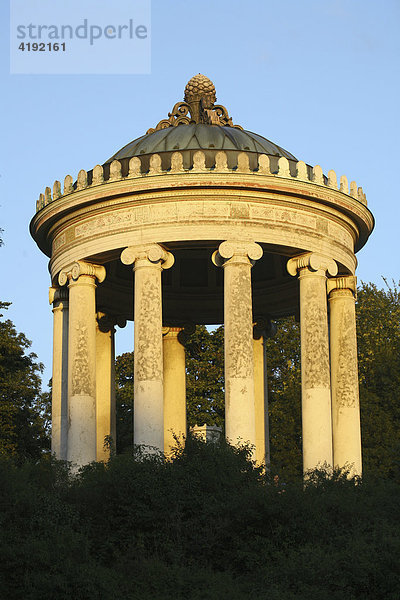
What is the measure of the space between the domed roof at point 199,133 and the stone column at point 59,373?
7.76 metres

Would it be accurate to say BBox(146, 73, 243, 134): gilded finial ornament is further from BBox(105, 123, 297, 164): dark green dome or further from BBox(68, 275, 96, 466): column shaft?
BBox(68, 275, 96, 466): column shaft

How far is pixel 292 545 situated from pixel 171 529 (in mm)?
4443

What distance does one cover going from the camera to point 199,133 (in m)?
53.9

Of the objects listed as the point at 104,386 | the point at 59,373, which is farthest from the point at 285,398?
the point at 59,373

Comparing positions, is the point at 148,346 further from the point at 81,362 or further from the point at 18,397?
the point at 18,397

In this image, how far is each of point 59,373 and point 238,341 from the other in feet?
38.6

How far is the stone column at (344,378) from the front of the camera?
2005 inches

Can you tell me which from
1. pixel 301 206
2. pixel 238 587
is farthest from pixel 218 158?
pixel 238 587

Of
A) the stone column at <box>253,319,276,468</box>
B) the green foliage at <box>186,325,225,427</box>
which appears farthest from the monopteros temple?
the green foliage at <box>186,325,225,427</box>

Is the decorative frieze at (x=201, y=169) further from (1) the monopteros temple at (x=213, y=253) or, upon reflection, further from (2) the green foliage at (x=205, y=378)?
(2) the green foliage at (x=205, y=378)

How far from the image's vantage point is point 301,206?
49594 millimetres

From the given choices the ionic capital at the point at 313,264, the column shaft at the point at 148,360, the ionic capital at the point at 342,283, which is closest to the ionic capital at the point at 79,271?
the column shaft at the point at 148,360

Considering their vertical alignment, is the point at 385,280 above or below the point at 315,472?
above

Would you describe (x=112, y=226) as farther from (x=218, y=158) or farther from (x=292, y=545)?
(x=292, y=545)
